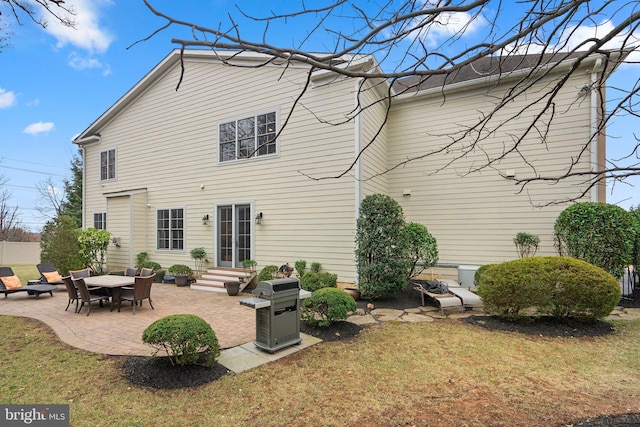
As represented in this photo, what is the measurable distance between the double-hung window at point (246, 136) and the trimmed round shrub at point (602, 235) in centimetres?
824

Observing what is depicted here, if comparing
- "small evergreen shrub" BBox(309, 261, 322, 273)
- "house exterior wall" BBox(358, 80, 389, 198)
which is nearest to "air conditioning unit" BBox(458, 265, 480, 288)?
"house exterior wall" BBox(358, 80, 389, 198)

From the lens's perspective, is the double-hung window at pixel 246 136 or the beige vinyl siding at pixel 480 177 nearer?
the beige vinyl siding at pixel 480 177

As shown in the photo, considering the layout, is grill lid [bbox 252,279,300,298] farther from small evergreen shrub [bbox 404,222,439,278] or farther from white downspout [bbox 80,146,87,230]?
white downspout [bbox 80,146,87,230]

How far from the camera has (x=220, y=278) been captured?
1012cm

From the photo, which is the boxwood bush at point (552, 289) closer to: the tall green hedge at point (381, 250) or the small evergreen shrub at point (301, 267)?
the tall green hedge at point (381, 250)

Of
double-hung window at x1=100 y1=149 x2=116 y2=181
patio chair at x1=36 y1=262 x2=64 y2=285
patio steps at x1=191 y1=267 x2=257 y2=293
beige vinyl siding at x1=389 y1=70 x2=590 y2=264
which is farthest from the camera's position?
double-hung window at x1=100 y1=149 x2=116 y2=181

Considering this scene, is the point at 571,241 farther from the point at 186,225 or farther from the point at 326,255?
the point at 186,225

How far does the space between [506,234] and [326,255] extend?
5236 millimetres

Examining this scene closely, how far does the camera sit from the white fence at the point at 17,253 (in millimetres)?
19469

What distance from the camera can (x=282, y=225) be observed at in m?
9.70

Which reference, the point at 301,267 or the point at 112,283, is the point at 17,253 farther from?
the point at 301,267

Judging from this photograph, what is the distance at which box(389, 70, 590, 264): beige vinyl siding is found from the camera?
27.8ft

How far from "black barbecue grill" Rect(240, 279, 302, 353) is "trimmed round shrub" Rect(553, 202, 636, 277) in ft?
22.6

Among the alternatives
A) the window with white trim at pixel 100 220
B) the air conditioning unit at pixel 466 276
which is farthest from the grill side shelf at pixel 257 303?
the window with white trim at pixel 100 220
